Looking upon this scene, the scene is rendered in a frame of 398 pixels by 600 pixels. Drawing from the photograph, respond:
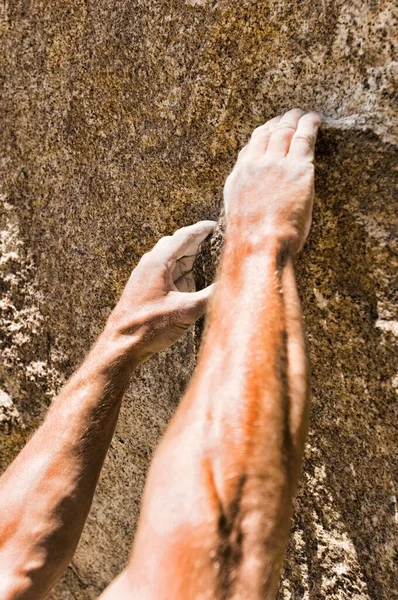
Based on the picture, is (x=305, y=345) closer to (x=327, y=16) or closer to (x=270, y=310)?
(x=270, y=310)

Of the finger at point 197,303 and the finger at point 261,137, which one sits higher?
the finger at point 261,137

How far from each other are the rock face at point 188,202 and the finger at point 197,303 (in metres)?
0.12

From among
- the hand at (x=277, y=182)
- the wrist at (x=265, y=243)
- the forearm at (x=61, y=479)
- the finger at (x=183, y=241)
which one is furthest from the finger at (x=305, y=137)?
the forearm at (x=61, y=479)

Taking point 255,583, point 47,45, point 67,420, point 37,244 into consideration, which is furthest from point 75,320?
point 255,583

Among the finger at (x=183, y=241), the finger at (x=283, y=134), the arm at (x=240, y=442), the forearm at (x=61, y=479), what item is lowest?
the forearm at (x=61, y=479)

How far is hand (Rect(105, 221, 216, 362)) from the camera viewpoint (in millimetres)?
1073

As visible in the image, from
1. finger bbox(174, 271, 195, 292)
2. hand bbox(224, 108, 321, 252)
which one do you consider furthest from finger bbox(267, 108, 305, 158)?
finger bbox(174, 271, 195, 292)

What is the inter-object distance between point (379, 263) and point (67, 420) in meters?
0.69

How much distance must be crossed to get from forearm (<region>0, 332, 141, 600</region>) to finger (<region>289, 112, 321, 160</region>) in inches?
19.8

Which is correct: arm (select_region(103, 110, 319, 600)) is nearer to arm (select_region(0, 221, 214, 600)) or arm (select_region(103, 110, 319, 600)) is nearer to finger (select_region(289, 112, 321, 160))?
finger (select_region(289, 112, 321, 160))

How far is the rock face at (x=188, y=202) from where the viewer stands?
962mm

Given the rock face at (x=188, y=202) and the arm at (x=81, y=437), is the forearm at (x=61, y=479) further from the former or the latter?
the rock face at (x=188, y=202)

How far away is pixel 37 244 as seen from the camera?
1453mm

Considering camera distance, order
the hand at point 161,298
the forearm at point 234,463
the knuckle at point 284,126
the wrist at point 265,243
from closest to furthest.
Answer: the forearm at point 234,463 < the wrist at point 265,243 < the knuckle at point 284,126 < the hand at point 161,298
